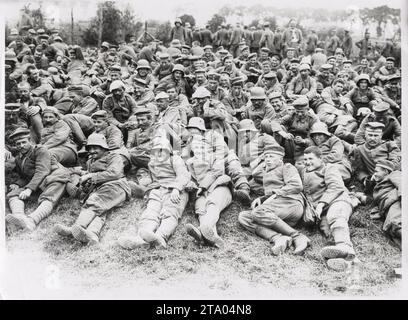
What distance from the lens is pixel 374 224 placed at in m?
8.15

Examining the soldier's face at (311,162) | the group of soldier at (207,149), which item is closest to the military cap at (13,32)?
the group of soldier at (207,149)

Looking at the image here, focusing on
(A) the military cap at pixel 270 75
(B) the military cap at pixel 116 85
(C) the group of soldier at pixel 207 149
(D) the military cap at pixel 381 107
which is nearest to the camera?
(C) the group of soldier at pixel 207 149

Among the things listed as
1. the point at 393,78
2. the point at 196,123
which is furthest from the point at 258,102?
the point at 393,78

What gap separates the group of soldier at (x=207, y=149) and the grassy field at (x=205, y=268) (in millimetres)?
156

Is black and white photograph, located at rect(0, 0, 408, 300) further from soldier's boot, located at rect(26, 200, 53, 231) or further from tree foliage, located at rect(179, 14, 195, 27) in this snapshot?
tree foliage, located at rect(179, 14, 195, 27)

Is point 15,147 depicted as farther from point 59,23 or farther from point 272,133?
point 272,133

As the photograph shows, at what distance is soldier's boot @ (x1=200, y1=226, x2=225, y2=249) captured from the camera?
7832mm

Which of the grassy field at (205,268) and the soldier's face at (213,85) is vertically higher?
the soldier's face at (213,85)

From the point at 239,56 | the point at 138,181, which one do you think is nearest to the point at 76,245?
the point at 138,181

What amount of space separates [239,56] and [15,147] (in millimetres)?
6438

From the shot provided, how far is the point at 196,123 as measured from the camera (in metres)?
8.80

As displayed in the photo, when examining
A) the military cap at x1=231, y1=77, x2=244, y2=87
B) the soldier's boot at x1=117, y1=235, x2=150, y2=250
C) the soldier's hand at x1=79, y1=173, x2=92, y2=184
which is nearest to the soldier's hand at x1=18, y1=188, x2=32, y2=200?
the soldier's hand at x1=79, y1=173, x2=92, y2=184

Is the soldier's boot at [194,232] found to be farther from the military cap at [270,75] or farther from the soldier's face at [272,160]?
the military cap at [270,75]

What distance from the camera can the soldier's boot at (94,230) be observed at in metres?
7.91
